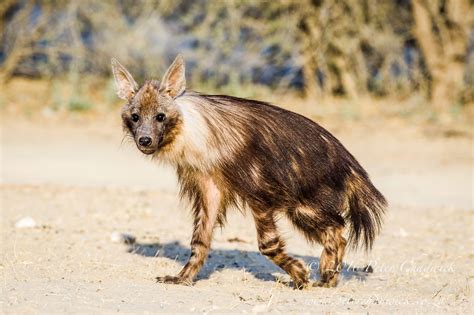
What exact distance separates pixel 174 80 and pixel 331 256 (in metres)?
1.58

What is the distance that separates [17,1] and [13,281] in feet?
42.4

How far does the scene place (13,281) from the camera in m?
5.55

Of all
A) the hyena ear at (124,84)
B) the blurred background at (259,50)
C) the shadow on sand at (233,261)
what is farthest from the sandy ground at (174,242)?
the blurred background at (259,50)

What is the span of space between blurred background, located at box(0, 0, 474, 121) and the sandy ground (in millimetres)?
2490

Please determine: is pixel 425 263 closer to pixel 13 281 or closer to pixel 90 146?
pixel 13 281

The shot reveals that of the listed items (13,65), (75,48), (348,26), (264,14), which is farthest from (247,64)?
(13,65)

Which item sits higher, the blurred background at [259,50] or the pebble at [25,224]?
the blurred background at [259,50]

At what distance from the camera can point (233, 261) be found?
703 cm

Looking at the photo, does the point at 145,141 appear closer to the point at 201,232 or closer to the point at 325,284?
the point at 201,232

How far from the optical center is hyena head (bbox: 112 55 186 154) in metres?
5.51

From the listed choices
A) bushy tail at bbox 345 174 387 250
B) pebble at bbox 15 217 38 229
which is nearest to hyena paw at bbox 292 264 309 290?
bushy tail at bbox 345 174 387 250

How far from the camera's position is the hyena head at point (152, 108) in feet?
18.1

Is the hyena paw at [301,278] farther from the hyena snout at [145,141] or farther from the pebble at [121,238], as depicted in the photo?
the pebble at [121,238]

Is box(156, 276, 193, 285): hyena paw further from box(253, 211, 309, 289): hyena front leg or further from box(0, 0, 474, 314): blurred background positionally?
box(253, 211, 309, 289): hyena front leg
